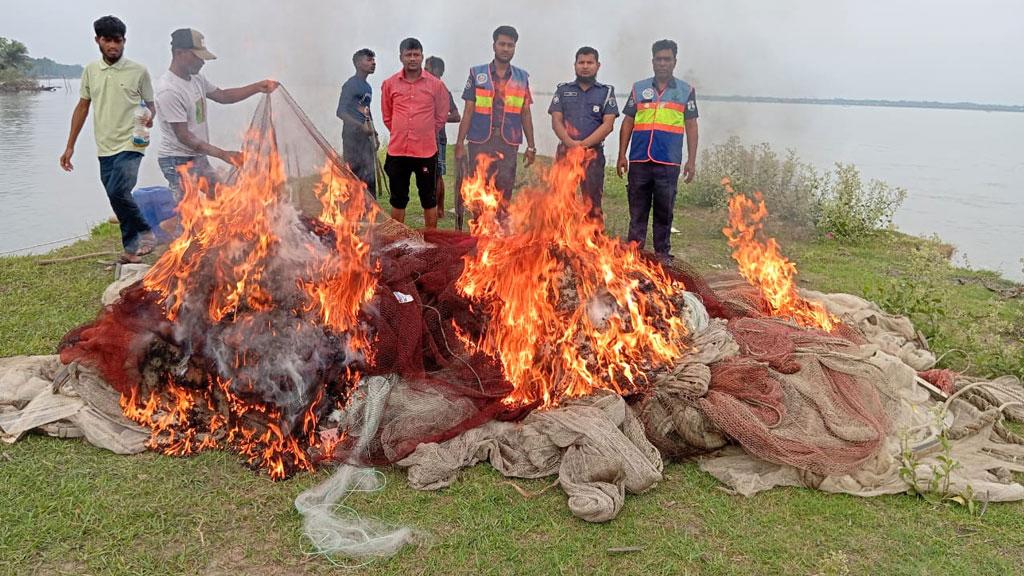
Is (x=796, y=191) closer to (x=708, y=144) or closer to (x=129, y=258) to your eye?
(x=708, y=144)

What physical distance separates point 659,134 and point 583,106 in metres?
1.03

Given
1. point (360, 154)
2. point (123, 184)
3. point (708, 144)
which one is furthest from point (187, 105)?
point (708, 144)

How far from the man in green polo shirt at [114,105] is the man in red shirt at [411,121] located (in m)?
2.35

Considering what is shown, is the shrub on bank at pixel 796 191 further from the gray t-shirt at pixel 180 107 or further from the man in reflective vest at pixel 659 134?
the gray t-shirt at pixel 180 107

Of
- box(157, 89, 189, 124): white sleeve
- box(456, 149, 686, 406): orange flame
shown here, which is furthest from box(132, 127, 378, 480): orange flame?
box(157, 89, 189, 124): white sleeve

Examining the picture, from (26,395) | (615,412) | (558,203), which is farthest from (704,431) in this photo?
(26,395)

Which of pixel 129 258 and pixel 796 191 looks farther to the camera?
pixel 796 191

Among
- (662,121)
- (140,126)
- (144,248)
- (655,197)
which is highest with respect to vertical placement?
(662,121)

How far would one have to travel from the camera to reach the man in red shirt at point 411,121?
7.36m

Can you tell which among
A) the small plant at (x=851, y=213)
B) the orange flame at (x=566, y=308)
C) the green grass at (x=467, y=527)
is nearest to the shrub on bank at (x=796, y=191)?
the small plant at (x=851, y=213)

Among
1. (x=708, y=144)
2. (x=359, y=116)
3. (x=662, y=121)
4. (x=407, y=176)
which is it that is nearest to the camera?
(x=662, y=121)

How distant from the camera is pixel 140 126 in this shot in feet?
21.0

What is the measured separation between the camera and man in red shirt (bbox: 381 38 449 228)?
7355 millimetres

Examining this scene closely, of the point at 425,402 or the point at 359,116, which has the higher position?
the point at 359,116
